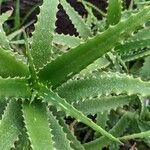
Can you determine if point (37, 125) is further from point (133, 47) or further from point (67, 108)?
point (133, 47)

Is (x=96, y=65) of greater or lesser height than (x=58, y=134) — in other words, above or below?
above

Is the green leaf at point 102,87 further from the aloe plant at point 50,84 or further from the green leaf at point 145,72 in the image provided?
the green leaf at point 145,72

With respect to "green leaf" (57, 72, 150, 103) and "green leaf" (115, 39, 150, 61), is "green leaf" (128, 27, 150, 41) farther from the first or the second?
"green leaf" (57, 72, 150, 103)

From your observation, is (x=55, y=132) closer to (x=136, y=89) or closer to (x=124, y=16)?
(x=136, y=89)

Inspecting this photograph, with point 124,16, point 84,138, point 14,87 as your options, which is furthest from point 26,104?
point 84,138

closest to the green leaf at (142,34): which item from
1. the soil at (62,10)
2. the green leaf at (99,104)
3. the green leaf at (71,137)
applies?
the green leaf at (99,104)

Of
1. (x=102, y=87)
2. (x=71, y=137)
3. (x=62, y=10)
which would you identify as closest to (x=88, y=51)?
(x=102, y=87)
